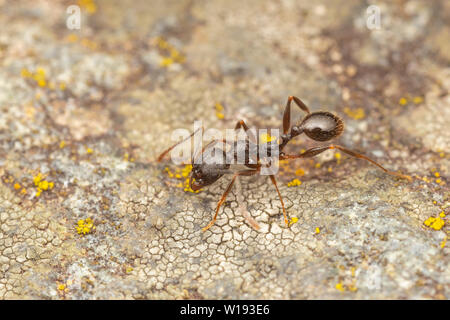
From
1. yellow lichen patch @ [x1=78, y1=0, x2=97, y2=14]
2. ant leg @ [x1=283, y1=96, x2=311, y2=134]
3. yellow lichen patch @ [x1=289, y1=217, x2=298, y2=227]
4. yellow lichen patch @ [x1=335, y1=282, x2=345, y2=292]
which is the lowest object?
yellow lichen patch @ [x1=335, y1=282, x2=345, y2=292]

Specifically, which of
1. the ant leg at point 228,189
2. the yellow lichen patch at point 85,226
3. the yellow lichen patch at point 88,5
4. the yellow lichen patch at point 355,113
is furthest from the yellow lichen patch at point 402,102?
the yellow lichen patch at point 88,5

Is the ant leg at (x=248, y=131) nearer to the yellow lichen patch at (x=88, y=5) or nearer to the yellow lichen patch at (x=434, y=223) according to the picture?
the yellow lichen patch at (x=434, y=223)

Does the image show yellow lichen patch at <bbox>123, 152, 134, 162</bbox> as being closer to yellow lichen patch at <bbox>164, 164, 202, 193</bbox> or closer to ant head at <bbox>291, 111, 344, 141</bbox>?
yellow lichen patch at <bbox>164, 164, 202, 193</bbox>

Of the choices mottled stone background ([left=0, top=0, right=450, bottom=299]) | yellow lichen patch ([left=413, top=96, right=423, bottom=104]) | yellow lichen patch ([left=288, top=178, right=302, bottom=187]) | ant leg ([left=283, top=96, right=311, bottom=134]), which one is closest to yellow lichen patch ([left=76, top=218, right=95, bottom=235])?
mottled stone background ([left=0, top=0, right=450, bottom=299])

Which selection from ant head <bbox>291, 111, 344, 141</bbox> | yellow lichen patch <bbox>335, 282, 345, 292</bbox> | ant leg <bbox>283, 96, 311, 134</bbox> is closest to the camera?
yellow lichen patch <bbox>335, 282, 345, 292</bbox>
